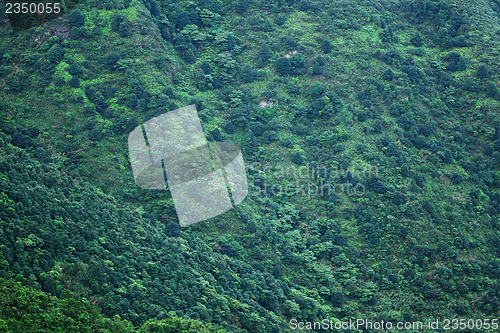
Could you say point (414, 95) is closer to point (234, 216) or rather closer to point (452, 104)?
point (452, 104)

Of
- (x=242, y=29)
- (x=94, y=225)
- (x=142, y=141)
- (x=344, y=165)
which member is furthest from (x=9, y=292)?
(x=242, y=29)

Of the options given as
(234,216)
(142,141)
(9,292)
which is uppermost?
(9,292)

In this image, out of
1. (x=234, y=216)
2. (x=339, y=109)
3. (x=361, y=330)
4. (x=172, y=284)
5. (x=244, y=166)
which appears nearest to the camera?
(x=172, y=284)

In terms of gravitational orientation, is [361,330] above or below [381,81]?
below

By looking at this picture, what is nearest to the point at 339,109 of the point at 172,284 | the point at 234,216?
the point at 234,216

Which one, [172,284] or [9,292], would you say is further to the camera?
[172,284]

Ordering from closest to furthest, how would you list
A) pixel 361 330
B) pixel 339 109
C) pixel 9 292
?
1. pixel 9 292
2. pixel 361 330
3. pixel 339 109

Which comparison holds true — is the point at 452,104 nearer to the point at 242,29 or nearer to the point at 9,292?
the point at 242,29
